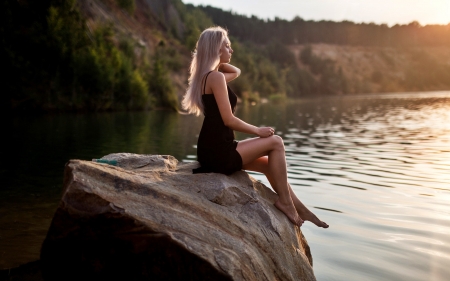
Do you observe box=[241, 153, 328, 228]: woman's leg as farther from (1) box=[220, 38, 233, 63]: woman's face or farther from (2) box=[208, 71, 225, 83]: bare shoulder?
(1) box=[220, 38, 233, 63]: woman's face

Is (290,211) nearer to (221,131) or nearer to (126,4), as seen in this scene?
Answer: (221,131)

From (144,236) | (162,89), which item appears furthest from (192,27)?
(144,236)

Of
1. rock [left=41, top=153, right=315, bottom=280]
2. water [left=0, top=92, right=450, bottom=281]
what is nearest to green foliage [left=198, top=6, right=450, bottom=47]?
water [left=0, top=92, right=450, bottom=281]

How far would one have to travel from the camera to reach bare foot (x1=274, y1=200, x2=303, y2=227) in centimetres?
549

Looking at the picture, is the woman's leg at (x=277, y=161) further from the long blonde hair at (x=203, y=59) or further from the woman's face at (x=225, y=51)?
the woman's face at (x=225, y=51)

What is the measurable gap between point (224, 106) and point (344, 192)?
491 cm

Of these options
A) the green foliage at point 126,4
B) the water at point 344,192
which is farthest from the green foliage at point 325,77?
the water at point 344,192

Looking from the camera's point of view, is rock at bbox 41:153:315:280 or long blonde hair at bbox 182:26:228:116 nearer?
rock at bbox 41:153:315:280

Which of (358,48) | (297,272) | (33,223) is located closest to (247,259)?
(297,272)

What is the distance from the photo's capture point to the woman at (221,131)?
543 cm

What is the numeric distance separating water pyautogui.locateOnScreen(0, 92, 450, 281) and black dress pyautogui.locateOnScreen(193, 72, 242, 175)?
63.7 inches

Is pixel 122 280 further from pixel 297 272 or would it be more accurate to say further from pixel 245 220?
pixel 297 272

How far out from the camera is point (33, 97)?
113 ft

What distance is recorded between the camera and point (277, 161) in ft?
17.9
